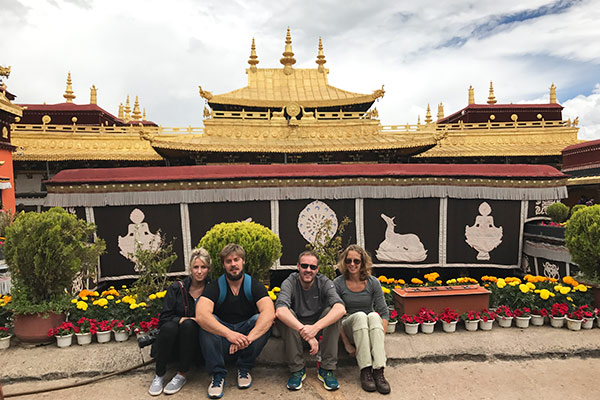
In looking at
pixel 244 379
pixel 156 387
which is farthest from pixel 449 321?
pixel 156 387

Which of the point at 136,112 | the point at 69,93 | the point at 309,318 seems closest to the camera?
the point at 309,318

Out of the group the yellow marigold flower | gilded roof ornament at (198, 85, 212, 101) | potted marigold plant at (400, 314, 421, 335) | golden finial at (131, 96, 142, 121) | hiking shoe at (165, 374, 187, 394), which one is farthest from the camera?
golden finial at (131, 96, 142, 121)

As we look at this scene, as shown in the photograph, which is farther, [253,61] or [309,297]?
[253,61]

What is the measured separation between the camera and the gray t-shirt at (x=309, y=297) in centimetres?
382

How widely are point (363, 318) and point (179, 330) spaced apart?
6.17 ft

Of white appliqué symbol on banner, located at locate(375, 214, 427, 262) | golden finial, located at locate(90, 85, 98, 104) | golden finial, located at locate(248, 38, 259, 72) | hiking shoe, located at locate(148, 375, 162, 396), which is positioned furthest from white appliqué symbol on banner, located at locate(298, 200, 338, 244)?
golden finial, located at locate(90, 85, 98, 104)

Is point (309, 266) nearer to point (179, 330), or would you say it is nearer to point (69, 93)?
point (179, 330)

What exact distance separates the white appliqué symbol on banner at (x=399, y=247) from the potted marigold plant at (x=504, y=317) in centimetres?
325

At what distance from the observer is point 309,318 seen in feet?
12.6

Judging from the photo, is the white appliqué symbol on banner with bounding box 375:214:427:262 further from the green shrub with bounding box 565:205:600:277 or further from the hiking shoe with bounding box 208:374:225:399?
Result: the hiking shoe with bounding box 208:374:225:399

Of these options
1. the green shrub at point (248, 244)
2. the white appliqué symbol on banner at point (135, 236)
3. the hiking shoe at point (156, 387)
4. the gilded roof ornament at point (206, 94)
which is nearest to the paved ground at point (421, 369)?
the hiking shoe at point (156, 387)

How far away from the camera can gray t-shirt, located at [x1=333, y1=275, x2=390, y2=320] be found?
396 cm

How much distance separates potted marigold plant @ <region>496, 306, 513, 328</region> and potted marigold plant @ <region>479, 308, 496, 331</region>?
12 centimetres

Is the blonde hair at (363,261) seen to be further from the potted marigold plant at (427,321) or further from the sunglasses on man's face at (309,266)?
the potted marigold plant at (427,321)
